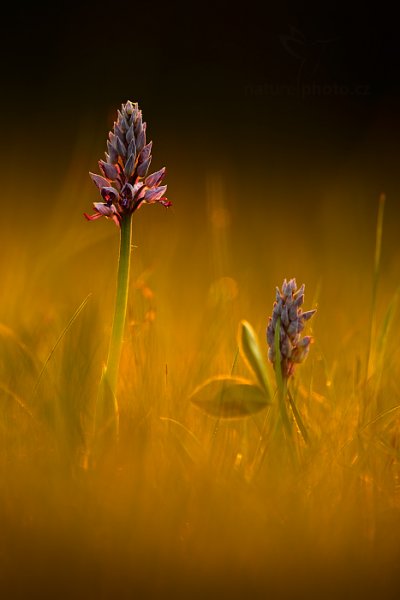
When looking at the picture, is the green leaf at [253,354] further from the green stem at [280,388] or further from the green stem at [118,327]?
the green stem at [118,327]

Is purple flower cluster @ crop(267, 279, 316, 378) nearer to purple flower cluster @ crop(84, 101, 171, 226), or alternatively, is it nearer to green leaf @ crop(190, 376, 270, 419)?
green leaf @ crop(190, 376, 270, 419)

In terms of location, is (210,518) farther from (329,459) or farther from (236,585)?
(329,459)

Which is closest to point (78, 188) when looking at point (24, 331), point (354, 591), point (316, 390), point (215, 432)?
point (24, 331)

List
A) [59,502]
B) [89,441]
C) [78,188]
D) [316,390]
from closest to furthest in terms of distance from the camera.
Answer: [59,502], [89,441], [316,390], [78,188]

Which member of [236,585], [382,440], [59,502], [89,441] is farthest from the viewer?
[382,440]

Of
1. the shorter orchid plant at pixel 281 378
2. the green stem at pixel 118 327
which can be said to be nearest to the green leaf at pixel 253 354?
the shorter orchid plant at pixel 281 378

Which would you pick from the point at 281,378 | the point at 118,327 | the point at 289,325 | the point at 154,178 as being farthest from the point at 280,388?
the point at 154,178

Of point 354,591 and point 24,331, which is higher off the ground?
point 24,331
